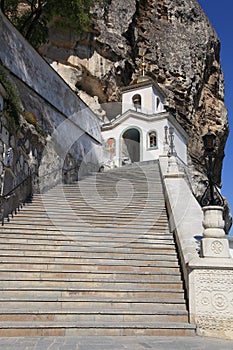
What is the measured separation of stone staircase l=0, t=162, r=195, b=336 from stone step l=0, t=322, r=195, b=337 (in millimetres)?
13

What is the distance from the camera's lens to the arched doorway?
80.3ft

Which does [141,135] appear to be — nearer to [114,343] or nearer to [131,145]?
[131,145]

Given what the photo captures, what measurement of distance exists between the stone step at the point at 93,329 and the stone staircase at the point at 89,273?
1 cm

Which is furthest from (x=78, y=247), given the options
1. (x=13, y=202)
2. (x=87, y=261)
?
(x=13, y=202)

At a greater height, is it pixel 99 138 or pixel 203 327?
pixel 99 138

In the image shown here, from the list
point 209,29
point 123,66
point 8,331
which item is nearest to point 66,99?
point 8,331

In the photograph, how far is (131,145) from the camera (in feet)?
83.3

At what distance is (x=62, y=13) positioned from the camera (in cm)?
1702

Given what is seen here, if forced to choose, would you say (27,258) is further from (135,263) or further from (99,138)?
(99,138)

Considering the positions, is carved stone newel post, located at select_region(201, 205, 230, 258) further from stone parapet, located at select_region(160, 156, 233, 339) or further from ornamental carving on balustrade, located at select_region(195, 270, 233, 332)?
ornamental carving on balustrade, located at select_region(195, 270, 233, 332)

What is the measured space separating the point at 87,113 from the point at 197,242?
13506mm

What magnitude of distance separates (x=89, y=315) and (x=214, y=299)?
1.90m

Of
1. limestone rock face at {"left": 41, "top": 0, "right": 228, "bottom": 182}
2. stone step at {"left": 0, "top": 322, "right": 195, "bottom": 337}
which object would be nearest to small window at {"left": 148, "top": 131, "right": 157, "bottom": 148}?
limestone rock face at {"left": 41, "top": 0, "right": 228, "bottom": 182}

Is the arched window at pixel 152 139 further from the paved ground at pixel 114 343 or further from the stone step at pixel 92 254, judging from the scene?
the paved ground at pixel 114 343
